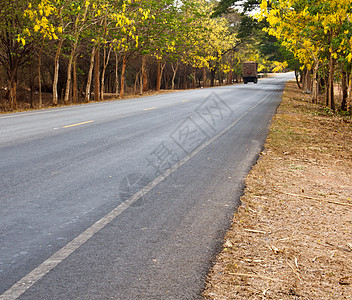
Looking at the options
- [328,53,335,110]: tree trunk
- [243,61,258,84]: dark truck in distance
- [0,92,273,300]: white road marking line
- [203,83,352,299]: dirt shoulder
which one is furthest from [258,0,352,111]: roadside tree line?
[243,61,258,84]: dark truck in distance

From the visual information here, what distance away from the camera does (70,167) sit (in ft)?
21.8

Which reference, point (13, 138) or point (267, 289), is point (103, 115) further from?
point (267, 289)

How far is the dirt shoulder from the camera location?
10.4ft

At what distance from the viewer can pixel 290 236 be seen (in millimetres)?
4203

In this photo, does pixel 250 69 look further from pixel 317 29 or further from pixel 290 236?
pixel 290 236

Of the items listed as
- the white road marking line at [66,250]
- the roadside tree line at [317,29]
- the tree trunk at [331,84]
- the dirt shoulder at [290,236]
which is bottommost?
the dirt shoulder at [290,236]

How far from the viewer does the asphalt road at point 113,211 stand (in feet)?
10.5

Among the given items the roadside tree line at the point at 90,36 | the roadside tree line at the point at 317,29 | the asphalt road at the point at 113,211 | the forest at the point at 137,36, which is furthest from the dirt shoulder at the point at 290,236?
the roadside tree line at the point at 90,36

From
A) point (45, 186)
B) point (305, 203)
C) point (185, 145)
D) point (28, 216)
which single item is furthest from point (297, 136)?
point (28, 216)

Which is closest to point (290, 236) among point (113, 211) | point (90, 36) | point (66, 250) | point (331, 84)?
point (113, 211)

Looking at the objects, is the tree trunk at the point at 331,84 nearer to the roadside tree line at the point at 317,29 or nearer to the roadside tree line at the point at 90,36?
the roadside tree line at the point at 317,29

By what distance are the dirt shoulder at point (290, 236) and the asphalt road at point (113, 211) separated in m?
0.21

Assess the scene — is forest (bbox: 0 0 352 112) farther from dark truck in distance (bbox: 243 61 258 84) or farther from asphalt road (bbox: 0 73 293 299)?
asphalt road (bbox: 0 73 293 299)

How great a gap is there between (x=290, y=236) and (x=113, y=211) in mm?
2111
